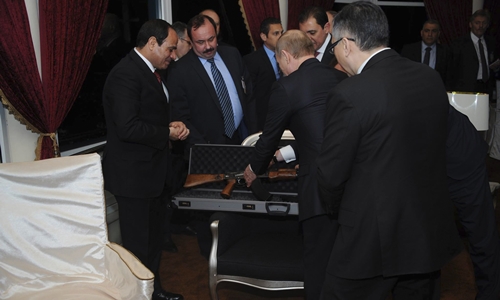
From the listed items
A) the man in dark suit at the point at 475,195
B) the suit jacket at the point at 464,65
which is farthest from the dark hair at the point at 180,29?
the suit jacket at the point at 464,65

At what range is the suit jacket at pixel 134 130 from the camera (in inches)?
110

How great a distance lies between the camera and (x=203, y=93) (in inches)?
153

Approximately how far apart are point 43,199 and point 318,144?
1.28 metres

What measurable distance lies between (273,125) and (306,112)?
180mm

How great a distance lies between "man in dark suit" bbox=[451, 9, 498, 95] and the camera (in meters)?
6.73

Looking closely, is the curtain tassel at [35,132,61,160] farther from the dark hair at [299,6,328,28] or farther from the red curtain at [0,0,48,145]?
the dark hair at [299,6,328,28]

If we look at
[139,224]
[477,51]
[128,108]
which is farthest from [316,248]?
[477,51]

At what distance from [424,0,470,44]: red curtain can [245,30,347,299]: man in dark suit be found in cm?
570

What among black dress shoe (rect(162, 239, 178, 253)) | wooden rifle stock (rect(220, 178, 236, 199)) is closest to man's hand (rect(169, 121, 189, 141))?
wooden rifle stock (rect(220, 178, 236, 199))

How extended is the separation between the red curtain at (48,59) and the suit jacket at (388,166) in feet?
6.47

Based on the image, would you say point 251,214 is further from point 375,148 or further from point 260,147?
point 375,148

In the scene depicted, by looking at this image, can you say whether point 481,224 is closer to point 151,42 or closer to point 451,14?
point 151,42

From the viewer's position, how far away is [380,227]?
1837 mm

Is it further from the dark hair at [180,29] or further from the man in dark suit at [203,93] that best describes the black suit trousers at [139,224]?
the dark hair at [180,29]
